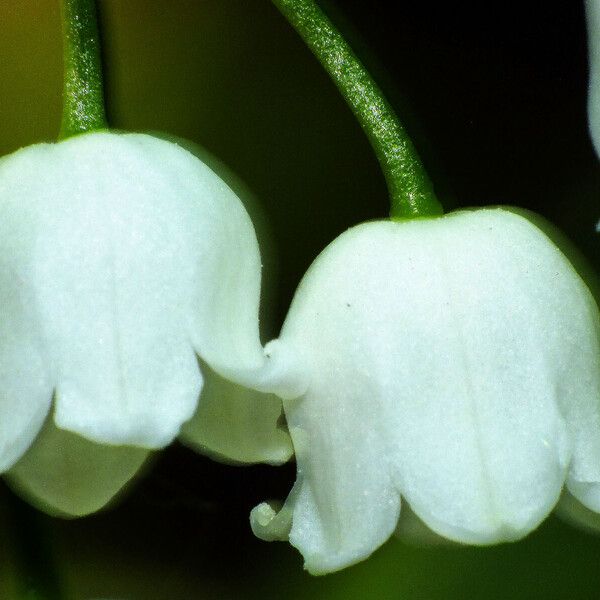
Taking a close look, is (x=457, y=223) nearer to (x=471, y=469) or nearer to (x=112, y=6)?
(x=471, y=469)

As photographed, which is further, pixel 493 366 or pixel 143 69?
pixel 143 69

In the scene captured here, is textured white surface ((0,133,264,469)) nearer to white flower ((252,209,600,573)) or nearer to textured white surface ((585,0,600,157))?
white flower ((252,209,600,573))

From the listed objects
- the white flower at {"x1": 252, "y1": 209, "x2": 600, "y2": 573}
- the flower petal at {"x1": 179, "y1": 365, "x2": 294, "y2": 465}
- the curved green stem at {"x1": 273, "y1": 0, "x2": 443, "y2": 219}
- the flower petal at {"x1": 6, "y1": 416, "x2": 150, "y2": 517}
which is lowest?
the flower petal at {"x1": 6, "y1": 416, "x2": 150, "y2": 517}

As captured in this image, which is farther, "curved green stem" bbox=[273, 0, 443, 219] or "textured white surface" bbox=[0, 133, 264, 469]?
"curved green stem" bbox=[273, 0, 443, 219]

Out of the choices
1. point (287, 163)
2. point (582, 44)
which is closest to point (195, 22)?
point (287, 163)

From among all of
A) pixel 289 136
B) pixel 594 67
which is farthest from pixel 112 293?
pixel 289 136

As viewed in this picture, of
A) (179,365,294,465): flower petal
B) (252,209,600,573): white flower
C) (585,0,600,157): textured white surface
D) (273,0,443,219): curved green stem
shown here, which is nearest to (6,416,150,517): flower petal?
(179,365,294,465): flower petal
